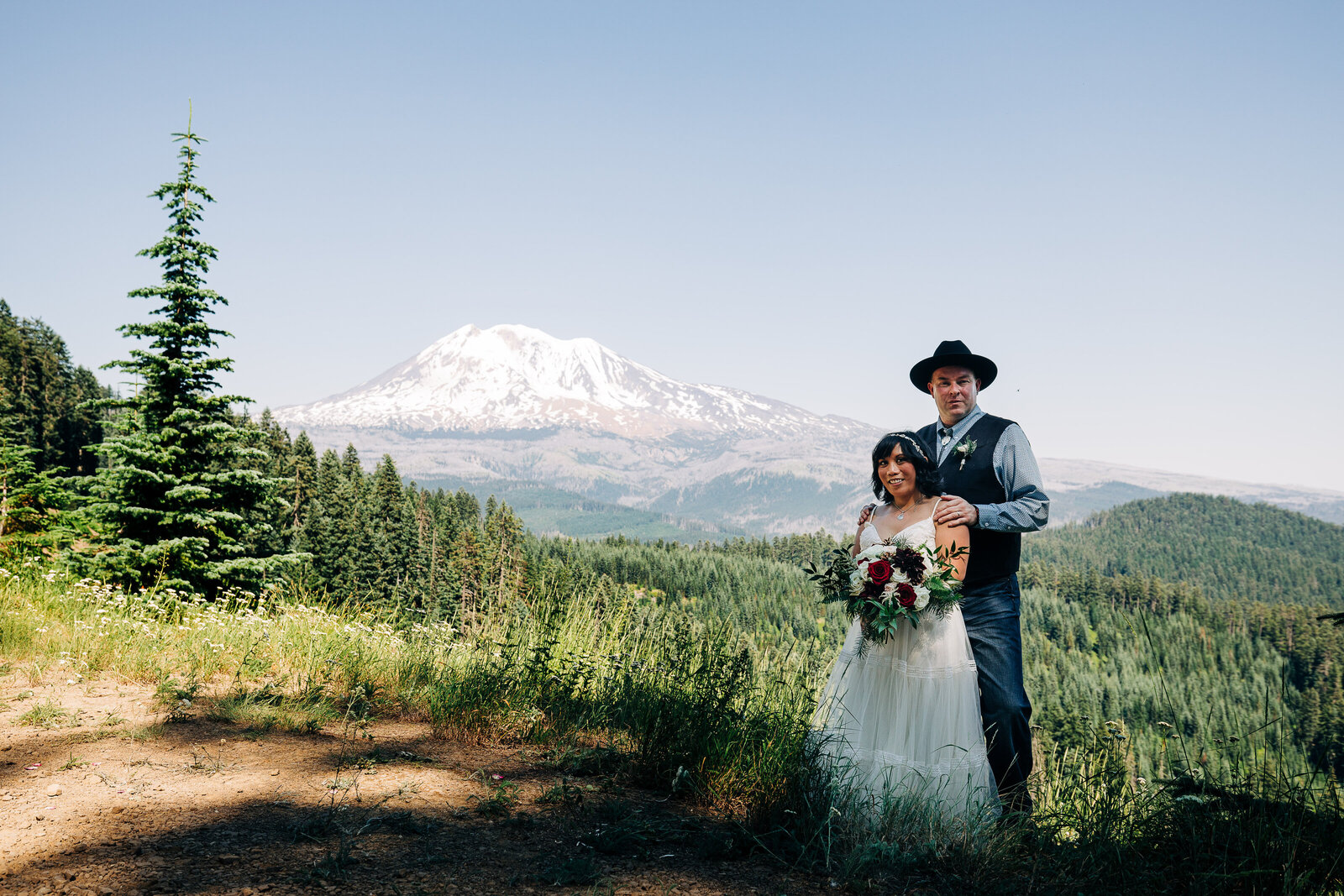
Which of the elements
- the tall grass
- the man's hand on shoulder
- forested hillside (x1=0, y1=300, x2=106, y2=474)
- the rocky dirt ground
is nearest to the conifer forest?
the tall grass

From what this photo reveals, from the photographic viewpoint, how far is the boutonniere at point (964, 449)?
4.40m

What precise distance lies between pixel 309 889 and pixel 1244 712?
9929cm

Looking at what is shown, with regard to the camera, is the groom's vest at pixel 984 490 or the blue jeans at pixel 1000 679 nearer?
the blue jeans at pixel 1000 679

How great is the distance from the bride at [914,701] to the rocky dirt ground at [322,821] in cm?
95

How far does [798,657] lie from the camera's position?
511 centimetres

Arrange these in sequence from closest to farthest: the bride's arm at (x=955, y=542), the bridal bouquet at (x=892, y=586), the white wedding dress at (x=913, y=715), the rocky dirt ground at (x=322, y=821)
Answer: the rocky dirt ground at (x=322, y=821)
the white wedding dress at (x=913, y=715)
the bridal bouquet at (x=892, y=586)
the bride's arm at (x=955, y=542)

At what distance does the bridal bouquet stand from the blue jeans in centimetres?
37

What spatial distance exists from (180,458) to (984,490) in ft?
43.5

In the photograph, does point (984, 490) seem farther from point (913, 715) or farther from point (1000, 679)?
point (913, 715)

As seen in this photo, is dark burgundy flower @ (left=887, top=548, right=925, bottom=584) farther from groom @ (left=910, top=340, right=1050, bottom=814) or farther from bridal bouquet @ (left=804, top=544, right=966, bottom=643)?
groom @ (left=910, top=340, right=1050, bottom=814)

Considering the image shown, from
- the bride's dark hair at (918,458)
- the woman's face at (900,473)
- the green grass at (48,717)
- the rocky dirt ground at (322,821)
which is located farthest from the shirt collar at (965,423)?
the green grass at (48,717)

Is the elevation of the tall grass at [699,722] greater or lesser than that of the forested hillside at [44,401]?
lesser

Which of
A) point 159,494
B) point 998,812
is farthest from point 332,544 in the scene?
point 998,812

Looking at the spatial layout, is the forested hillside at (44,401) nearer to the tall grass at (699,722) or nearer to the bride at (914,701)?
the tall grass at (699,722)
